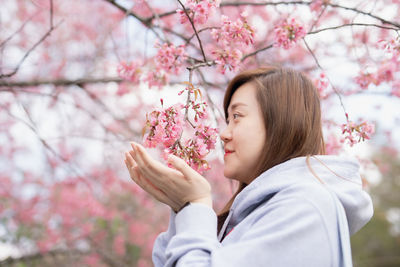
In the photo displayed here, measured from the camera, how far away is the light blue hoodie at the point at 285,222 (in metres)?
0.85

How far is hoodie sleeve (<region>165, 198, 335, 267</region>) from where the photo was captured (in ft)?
2.78

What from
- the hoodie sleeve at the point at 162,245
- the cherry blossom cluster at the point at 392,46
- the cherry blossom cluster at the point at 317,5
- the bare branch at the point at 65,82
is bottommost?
the hoodie sleeve at the point at 162,245

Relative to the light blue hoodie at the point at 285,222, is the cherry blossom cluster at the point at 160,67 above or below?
above

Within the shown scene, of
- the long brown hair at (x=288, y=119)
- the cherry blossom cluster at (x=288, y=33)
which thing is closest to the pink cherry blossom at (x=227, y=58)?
the cherry blossom cluster at (x=288, y=33)

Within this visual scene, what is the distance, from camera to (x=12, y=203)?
15.4 feet

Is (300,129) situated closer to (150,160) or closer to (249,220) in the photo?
(249,220)

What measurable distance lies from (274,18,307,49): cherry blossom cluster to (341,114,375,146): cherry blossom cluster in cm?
44

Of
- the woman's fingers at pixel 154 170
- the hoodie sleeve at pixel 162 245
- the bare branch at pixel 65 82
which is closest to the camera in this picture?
the woman's fingers at pixel 154 170

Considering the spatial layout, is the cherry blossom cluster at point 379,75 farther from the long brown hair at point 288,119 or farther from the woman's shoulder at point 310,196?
the woman's shoulder at point 310,196

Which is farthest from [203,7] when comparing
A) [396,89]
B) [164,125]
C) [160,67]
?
[396,89]

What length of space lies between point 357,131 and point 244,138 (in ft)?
2.34

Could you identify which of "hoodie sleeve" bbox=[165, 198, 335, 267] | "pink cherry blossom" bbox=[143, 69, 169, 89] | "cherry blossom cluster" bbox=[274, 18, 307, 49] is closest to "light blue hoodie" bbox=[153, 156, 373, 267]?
"hoodie sleeve" bbox=[165, 198, 335, 267]

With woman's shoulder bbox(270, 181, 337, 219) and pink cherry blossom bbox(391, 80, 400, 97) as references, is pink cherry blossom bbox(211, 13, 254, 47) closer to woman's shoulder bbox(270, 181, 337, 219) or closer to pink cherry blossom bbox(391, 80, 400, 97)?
woman's shoulder bbox(270, 181, 337, 219)

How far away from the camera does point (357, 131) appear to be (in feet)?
5.27
